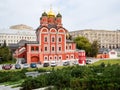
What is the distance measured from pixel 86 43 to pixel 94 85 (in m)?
64.2

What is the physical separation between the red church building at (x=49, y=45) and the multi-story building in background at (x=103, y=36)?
77.3 metres

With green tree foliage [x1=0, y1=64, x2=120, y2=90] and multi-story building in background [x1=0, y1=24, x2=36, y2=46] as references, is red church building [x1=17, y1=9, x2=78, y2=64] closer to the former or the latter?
green tree foliage [x1=0, y1=64, x2=120, y2=90]

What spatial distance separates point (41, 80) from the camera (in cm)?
2150

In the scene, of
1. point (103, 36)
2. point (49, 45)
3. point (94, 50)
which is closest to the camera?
point (49, 45)

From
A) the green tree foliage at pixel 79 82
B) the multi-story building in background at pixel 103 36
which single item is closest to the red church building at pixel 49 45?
the green tree foliage at pixel 79 82

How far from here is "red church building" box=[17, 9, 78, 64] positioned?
6175 cm

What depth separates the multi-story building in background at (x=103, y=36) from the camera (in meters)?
144

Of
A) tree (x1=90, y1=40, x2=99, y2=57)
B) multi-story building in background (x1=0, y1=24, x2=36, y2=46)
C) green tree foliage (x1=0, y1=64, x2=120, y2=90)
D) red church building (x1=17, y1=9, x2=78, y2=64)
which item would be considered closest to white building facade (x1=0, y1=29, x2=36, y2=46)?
multi-story building in background (x1=0, y1=24, x2=36, y2=46)

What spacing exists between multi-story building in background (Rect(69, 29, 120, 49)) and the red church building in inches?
3044

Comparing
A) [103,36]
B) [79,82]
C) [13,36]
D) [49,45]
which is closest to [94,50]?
[49,45]

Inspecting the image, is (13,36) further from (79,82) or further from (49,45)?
(79,82)

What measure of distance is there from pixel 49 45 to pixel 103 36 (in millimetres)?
89623

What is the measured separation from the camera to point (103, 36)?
149 m

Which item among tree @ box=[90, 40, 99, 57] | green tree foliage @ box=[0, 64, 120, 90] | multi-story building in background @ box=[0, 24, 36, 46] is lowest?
green tree foliage @ box=[0, 64, 120, 90]
